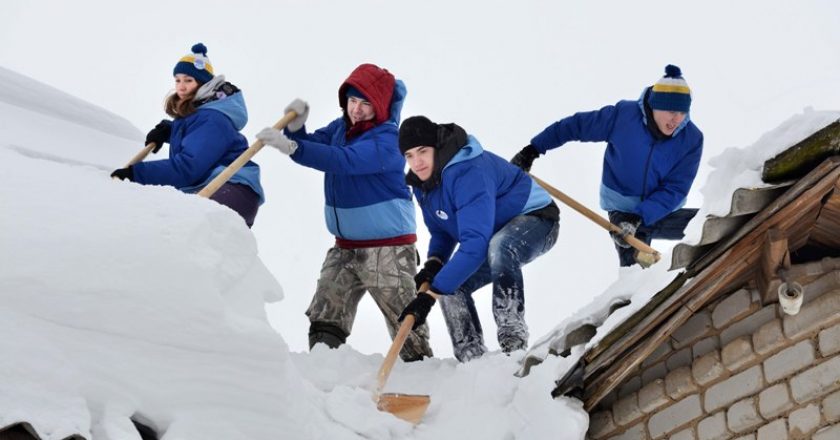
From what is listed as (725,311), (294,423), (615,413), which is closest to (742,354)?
(725,311)

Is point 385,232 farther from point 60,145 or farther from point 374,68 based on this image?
point 60,145

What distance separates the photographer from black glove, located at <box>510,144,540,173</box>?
21.8ft

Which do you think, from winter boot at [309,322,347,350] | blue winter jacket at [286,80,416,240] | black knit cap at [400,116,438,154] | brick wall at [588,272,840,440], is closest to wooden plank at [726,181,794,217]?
brick wall at [588,272,840,440]

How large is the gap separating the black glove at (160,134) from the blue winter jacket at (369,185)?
746 millimetres

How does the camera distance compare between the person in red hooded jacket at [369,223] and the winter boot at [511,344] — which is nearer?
the winter boot at [511,344]

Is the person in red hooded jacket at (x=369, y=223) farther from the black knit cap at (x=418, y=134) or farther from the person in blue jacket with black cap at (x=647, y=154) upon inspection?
the person in blue jacket with black cap at (x=647, y=154)

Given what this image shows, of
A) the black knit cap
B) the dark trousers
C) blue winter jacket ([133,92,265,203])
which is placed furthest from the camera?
the dark trousers

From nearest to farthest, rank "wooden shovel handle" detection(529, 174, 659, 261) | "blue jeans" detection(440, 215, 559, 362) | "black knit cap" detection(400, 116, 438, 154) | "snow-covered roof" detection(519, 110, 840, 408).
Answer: "snow-covered roof" detection(519, 110, 840, 408)
"blue jeans" detection(440, 215, 559, 362)
"black knit cap" detection(400, 116, 438, 154)
"wooden shovel handle" detection(529, 174, 659, 261)

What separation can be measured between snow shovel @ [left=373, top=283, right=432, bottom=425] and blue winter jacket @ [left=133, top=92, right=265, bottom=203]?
4.47 feet

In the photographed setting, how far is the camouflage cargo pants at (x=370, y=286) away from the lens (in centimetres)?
593

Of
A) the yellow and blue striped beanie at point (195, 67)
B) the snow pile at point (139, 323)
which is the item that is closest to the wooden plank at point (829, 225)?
the snow pile at point (139, 323)

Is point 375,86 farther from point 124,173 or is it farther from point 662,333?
point 662,333

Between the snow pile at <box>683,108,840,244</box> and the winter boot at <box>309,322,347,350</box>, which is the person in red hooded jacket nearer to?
the winter boot at <box>309,322,347,350</box>

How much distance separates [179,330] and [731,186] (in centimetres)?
206
